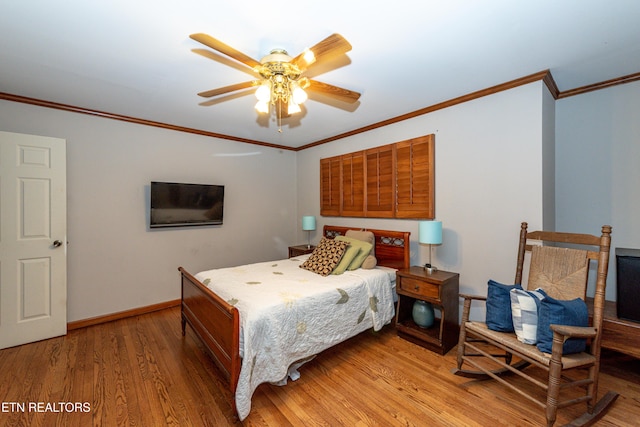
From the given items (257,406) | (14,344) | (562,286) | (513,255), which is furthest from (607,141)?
(14,344)

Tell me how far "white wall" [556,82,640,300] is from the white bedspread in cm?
198

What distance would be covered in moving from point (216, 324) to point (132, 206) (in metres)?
2.31

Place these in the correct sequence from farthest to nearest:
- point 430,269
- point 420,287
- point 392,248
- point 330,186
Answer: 1. point 330,186
2. point 392,248
3. point 430,269
4. point 420,287

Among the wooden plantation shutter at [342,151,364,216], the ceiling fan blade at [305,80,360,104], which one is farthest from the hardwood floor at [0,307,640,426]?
the ceiling fan blade at [305,80,360,104]

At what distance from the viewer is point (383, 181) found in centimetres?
361

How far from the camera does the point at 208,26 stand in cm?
176

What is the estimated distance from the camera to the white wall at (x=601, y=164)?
244 cm

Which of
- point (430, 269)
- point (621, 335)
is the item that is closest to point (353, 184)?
point (430, 269)

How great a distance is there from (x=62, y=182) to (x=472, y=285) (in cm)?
442

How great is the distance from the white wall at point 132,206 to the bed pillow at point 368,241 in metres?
1.83

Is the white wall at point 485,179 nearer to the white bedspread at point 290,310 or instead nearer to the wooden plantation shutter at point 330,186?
the white bedspread at point 290,310

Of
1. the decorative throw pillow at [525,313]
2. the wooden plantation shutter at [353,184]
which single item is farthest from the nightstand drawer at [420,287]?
the wooden plantation shutter at [353,184]

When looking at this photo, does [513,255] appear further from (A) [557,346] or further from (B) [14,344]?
(B) [14,344]

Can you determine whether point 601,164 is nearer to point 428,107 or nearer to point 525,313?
point 428,107
